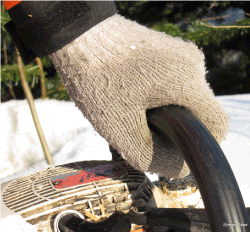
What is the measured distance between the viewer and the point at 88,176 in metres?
0.66

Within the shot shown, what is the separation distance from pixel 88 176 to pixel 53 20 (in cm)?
40

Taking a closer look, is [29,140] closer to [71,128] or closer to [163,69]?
[71,128]

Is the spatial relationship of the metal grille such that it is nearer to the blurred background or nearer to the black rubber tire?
the black rubber tire

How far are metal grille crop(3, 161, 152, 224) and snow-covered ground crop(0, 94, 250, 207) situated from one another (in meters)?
0.42

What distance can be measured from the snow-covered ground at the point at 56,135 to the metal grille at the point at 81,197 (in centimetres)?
42

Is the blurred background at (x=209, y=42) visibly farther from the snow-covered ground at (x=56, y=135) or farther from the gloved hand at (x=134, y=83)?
the gloved hand at (x=134, y=83)

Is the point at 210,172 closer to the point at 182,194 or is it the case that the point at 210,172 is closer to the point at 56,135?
the point at 182,194

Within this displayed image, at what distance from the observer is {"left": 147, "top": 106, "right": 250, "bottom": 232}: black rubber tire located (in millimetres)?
295

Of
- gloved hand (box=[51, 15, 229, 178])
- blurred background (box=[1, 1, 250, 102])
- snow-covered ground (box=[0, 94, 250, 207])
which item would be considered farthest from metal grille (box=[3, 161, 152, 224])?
blurred background (box=[1, 1, 250, 102])

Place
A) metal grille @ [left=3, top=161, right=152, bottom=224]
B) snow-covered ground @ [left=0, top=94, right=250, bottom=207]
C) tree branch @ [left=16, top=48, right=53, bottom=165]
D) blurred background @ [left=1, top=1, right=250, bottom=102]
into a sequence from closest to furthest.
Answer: metal grille @ [left=3, top=161, right=152, bottom=224]
snow-covered ground @ [left=0, top=94, right=250, bottom=207]
tree branch @ [left=16, top=48, right=53, bottom=165]
blurred background @ [left=1, top=1, right=250, bottom=102]

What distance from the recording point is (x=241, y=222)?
0.29m

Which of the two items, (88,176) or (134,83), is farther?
(88,176)

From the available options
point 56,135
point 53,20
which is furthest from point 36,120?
point 53,20

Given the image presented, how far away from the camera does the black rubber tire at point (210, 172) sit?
0.30 metres
